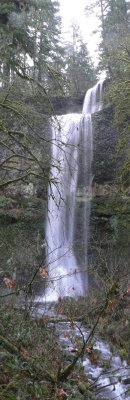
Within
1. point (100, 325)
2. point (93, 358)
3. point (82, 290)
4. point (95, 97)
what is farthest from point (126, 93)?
point (95, 97)

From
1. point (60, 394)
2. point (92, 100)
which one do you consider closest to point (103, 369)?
point (60, 394)

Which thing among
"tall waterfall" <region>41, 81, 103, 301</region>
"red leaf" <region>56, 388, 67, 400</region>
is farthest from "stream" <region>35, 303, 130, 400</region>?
"tall waterfall" <region>41, 81, 103, 301</region>

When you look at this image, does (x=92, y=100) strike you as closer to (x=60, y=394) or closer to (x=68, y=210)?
(x=68, y=210)

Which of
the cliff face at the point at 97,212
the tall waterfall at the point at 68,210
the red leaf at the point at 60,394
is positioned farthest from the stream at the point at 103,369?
the cliff face at the point at 97,212

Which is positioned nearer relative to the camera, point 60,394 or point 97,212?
point 60,394

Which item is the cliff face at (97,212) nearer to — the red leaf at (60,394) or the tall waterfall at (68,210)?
the tall waterfall at (68,210)

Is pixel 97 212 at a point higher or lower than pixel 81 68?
lower

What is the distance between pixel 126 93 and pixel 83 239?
7.45 metres

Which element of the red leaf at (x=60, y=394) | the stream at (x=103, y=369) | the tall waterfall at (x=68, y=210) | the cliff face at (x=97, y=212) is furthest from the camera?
the cliff face at (x=97, y=212)

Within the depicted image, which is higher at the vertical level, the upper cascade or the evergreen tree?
the evergreen tree

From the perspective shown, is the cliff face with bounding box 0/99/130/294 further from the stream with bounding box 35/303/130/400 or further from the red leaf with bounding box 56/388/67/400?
the red leaf with bounding box 56/388/67/400

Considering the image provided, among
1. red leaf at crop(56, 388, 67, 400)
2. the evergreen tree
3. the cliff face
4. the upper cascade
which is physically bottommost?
red leaf at crop(56, 388, 67, 400)

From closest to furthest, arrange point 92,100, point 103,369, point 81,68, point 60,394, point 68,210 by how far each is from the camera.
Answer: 1. point 60,394
2. point 103,369
3. point 68,210
4. point 92,100
5. point 81,68

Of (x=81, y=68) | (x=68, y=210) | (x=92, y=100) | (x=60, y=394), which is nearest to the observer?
(x=60, y=394)
